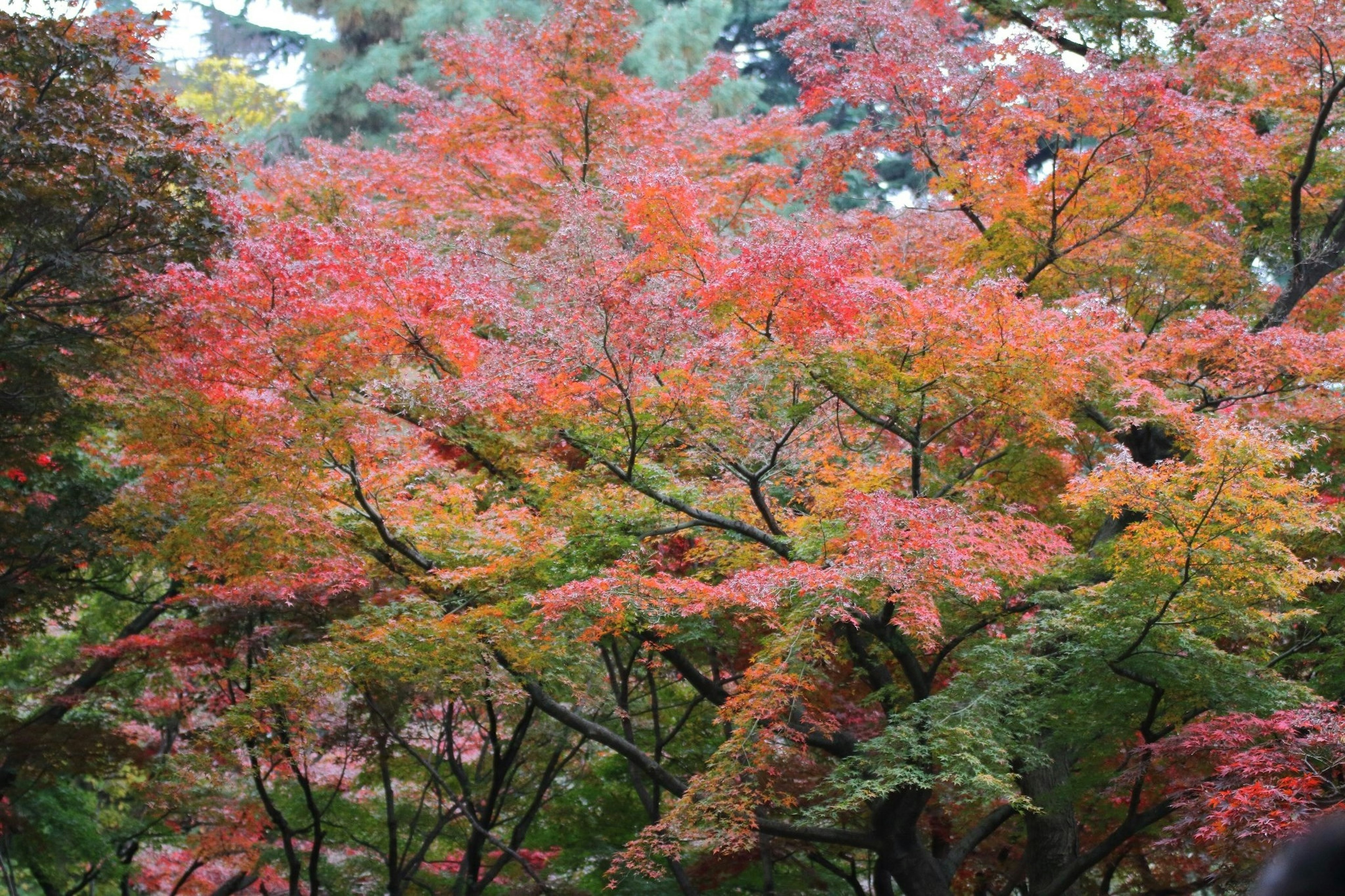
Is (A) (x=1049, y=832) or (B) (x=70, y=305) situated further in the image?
(A) (x=1049, y=832)

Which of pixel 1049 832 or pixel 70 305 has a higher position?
pixel 70 305

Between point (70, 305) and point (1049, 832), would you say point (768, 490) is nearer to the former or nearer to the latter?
point (1049, 832)

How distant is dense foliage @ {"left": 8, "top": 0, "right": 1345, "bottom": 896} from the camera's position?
748cm

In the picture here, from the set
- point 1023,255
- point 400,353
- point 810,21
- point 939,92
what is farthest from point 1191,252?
point 400,353

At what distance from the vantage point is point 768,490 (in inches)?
398

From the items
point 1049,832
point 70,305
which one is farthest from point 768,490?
point 70,305

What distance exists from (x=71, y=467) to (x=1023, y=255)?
974 centimetres

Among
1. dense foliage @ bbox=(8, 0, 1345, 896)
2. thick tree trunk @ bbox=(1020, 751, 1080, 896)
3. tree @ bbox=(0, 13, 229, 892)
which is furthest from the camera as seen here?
thick tree trunk @ bbox=(1020, 751, 1080, 896)

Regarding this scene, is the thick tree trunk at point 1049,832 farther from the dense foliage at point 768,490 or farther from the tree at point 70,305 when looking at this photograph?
the tree at point 70,305

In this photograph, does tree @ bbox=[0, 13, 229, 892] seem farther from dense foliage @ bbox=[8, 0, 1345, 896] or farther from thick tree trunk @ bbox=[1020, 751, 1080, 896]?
thick tree trunk @ bbox=[1020, 751, 1080, 896]

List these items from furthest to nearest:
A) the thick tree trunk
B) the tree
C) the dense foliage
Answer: the thick tree trunk, the dense foliage, the tree

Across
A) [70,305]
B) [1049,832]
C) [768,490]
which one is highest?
[70,305]

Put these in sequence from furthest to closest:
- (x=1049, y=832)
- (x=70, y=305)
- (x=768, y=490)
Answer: (x=768, y=490), (x=1049, y=832), (x=70, y=305)

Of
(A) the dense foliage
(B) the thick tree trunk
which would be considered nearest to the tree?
(A) the dense foliage
